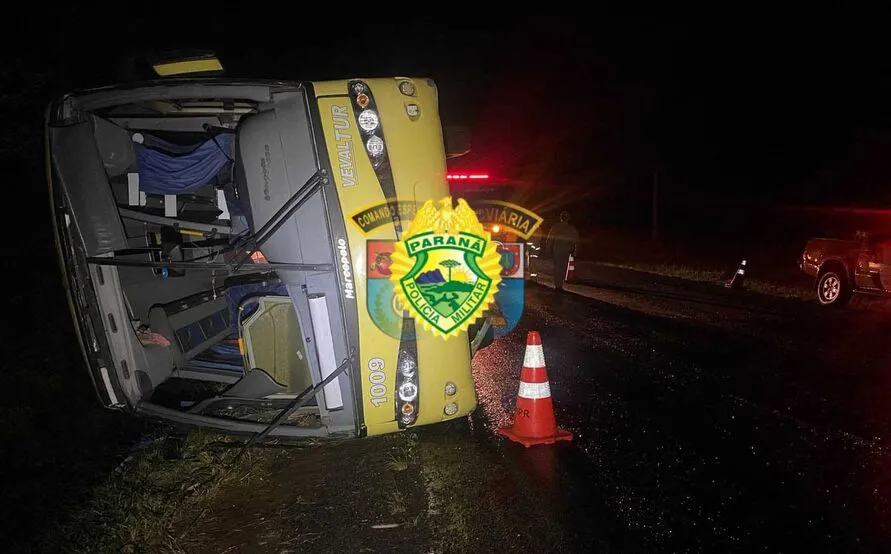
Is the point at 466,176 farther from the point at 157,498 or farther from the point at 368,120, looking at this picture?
the point at 157,498

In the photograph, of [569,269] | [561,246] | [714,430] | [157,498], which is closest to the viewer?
[157,498]

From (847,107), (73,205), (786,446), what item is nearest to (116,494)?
(73,205)

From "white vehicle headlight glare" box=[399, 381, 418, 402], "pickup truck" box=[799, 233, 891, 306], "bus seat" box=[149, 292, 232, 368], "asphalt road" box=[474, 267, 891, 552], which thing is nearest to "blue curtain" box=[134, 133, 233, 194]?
"bus seat" box=[149, 292, 232, 368]

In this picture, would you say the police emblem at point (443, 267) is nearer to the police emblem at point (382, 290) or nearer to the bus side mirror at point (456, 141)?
the police emblem at point (382, 290)

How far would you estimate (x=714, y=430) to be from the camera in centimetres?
569

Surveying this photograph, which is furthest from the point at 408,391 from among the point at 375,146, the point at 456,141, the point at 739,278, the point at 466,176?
the point at 739,278

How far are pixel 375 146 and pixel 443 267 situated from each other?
908mm

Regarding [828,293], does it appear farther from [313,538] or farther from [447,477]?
[313,538]

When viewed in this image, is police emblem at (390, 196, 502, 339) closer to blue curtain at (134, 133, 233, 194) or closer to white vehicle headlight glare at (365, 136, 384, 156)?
white vehicle headlight glare at (365, 136, 384, 156)

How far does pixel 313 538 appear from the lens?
403 centimetres

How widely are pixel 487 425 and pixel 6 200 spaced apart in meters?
9.89

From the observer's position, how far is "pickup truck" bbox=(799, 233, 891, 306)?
11410 millimetres

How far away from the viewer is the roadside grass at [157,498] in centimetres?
412

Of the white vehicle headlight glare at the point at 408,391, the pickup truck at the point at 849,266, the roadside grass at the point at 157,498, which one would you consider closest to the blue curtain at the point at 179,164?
the roadside grass at the point at 157,498
